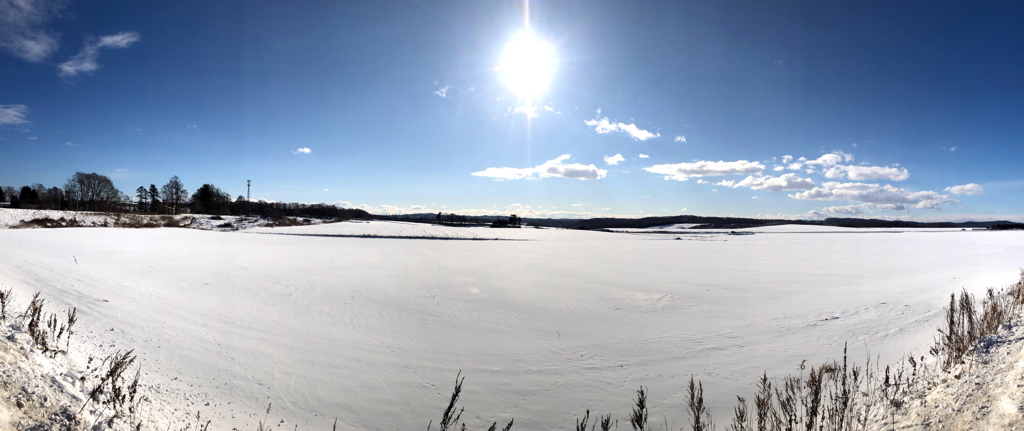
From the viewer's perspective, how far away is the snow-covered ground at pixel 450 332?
16.0ft

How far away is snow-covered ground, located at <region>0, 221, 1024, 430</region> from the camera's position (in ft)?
16.0

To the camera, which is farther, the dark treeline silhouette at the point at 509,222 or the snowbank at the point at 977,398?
the dark treeline silhouette at the point at 509,222

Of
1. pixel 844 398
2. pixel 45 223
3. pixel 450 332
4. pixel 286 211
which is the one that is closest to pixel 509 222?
pixel 286 211

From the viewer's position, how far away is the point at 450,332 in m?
7.34

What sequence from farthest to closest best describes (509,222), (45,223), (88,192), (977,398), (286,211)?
(286,211)
(509,222)
(88,192)
(45,223)
(977,398)

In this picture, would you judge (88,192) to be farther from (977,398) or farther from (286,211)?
(977,398)

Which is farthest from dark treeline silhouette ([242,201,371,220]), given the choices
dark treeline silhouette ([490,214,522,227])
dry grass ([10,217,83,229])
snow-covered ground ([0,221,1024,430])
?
snow-covered ground ([0,221,1024,430])

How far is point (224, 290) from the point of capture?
959cm

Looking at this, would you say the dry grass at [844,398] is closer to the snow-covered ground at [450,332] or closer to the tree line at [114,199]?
the snow-covered ground at [450,332]

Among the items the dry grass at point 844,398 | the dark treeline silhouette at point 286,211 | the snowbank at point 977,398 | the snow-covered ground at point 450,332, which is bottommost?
the snow-covered ground at point 450,332

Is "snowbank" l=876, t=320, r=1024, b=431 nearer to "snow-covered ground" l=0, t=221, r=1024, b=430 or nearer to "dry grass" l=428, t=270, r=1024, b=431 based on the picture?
"dry grass" l=428, t=270, r=1024, b=431

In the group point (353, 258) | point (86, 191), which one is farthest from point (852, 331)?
point (86, 191)

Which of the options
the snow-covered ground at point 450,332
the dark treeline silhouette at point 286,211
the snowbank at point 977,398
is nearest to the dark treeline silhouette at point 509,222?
the dark treeline silhouette at point 286,211

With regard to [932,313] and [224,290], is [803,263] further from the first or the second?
[224,290]
